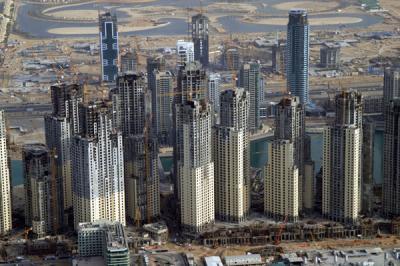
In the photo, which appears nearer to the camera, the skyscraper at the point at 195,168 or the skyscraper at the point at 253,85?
the skyscraper at the point at 195,168

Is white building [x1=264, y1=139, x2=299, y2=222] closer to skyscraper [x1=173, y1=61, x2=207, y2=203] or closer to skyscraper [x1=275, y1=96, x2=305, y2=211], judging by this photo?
skyscraper [x1=275, y1=96, x2=305, y2=211]

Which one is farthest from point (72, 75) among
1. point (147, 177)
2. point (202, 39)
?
point (147, 177)

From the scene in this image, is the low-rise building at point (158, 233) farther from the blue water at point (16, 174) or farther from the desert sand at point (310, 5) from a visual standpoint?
the desert sand at point (310, 5)

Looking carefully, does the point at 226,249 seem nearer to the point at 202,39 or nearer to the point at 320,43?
the point at 202,39

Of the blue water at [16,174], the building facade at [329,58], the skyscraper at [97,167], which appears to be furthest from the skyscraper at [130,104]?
the building facade at [329,58]

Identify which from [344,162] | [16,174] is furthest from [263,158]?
[16,174]

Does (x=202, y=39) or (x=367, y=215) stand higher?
(x=202, y=39)

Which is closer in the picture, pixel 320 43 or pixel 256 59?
pixel 256 59
